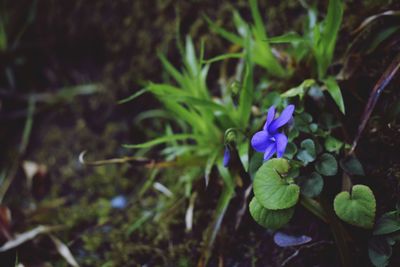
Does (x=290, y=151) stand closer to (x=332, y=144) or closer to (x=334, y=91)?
(x=332, y=144)

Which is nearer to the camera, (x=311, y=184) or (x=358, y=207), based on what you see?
(x=358, y=207)

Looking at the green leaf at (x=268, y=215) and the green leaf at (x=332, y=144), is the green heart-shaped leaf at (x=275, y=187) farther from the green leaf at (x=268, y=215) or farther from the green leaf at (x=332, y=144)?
the green leaf at (x=332, y=144)

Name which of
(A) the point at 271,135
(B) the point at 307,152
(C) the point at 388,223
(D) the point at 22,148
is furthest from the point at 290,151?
(D) the point at 22,148

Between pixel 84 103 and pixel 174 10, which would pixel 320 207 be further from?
pixel 84 103

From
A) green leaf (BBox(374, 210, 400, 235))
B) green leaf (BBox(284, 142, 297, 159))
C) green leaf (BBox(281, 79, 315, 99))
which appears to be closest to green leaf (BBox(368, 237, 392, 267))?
green leaf (BBox(374, 210, 400, 235))

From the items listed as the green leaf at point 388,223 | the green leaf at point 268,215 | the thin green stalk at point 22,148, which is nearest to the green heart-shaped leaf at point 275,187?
the green leaf at point 268,215

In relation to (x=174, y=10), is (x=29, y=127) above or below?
below

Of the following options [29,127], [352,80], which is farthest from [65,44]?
[352,80]
